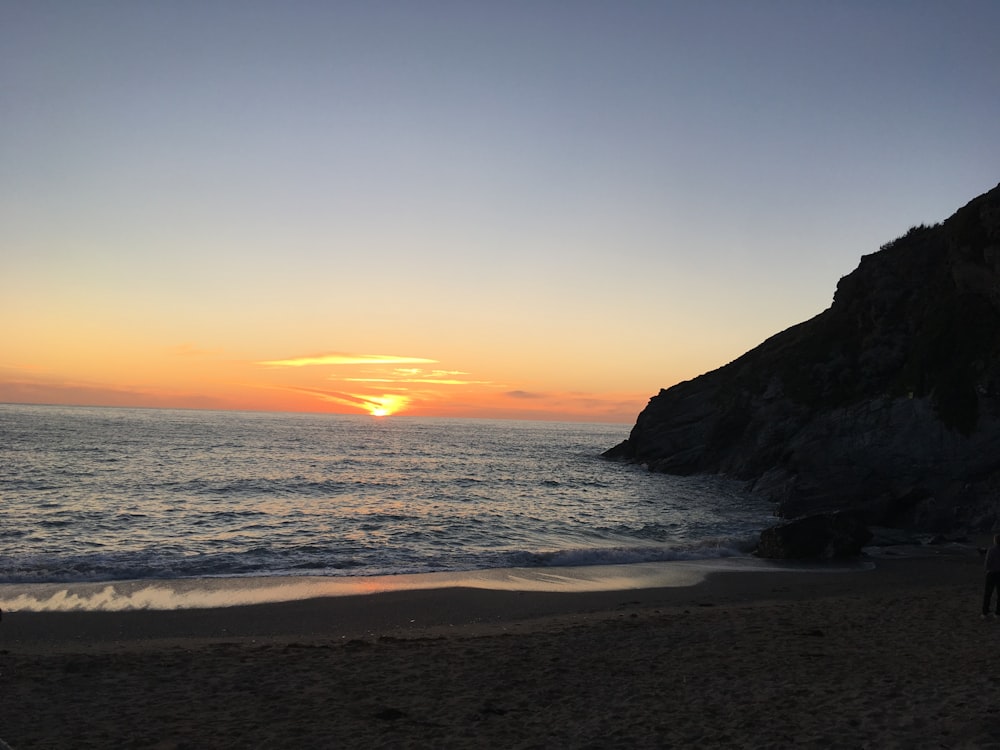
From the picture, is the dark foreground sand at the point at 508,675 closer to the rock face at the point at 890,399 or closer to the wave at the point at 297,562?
the wave at the point at 297,562

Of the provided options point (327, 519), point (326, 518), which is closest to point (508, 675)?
point (327, 519)

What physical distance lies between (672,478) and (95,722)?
58.8m

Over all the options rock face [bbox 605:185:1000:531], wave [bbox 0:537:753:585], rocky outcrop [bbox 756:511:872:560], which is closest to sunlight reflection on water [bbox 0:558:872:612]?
wave [bbox 0:537:753:585]

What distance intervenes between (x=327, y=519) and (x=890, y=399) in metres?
35.5

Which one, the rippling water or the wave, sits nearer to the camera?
the wave

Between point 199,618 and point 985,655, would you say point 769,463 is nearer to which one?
point 985,655

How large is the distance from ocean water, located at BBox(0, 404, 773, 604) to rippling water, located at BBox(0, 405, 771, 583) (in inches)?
4.1

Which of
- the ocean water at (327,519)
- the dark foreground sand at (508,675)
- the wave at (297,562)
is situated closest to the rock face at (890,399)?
the ocean water at (327,519)

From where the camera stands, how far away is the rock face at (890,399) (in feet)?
114

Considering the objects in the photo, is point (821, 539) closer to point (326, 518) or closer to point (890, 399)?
point (890, 399)

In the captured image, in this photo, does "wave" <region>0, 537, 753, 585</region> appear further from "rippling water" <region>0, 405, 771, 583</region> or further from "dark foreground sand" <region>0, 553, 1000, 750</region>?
"dark foreground sand" <region>0, 553, 1000, 750</region>

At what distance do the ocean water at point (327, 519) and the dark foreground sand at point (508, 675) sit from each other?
6468 mm

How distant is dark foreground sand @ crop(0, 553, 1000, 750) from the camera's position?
29.5 ft

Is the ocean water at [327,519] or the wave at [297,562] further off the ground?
the wave at [297,562]
